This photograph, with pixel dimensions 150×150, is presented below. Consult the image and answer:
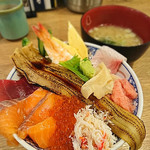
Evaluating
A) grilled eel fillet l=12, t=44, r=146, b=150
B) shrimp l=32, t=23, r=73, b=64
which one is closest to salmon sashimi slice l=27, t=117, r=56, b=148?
grilled eel fillet l=12, t=44, r=146, b=150

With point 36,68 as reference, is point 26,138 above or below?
below

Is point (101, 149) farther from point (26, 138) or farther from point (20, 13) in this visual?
point (20, 13)

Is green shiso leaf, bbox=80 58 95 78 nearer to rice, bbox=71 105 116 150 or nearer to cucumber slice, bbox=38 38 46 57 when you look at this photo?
rice, bbox=71 105 116 150

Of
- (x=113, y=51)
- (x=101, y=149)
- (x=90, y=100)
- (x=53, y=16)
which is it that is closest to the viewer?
(x=101, y=149)

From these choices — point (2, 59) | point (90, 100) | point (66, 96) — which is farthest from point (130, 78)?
point (2, 59)

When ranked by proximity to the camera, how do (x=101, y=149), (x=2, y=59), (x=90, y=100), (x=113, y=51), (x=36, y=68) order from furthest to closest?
(x=2, y=59) → (x=113, y=51) → (x=36, y=68) → (x=90, y=100) → (x=101, y=149)

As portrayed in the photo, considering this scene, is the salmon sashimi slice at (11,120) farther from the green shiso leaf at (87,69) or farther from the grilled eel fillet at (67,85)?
the green shiso leaf at (87,69)
